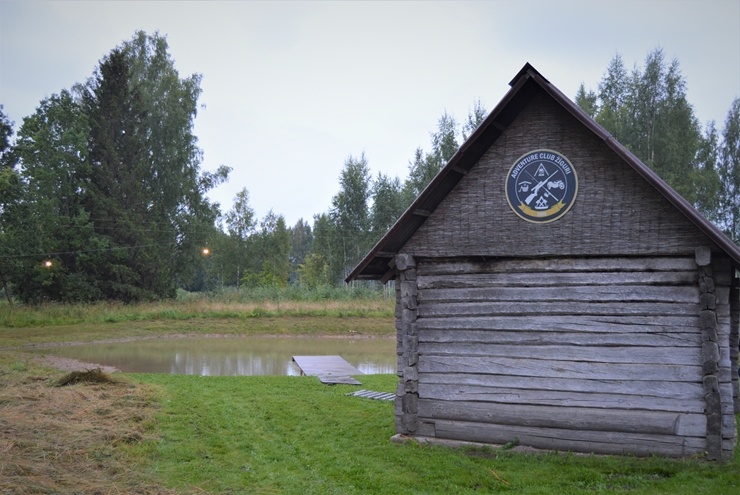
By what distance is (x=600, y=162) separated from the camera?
965 centimetres

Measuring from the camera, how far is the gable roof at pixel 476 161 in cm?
876

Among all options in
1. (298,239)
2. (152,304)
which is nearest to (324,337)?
(152,304)

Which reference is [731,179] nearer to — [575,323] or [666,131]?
[666,131]

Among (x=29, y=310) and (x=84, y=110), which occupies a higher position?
(x=84, y=110)

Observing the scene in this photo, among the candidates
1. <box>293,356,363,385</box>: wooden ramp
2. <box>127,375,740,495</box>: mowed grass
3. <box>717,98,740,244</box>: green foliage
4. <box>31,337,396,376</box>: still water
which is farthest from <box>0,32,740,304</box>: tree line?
<box>127,375,740,495</box>: mowed grass

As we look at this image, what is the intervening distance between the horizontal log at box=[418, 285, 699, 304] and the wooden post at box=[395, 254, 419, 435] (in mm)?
234

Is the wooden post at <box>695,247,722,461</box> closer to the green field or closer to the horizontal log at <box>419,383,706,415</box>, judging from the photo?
the horizontal log at <box>419,383,706,415</box>

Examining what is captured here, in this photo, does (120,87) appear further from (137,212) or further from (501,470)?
(501,470)

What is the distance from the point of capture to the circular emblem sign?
983cm

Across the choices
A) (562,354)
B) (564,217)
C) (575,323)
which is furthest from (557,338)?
(564,217)

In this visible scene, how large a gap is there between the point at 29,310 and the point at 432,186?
33564 millimetres

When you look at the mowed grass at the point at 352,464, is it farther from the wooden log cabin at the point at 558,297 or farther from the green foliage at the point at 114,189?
the green foliage at the point at 114,189

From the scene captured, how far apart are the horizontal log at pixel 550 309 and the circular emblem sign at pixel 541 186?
4.43ft

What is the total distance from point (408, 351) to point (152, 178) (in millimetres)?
45463
